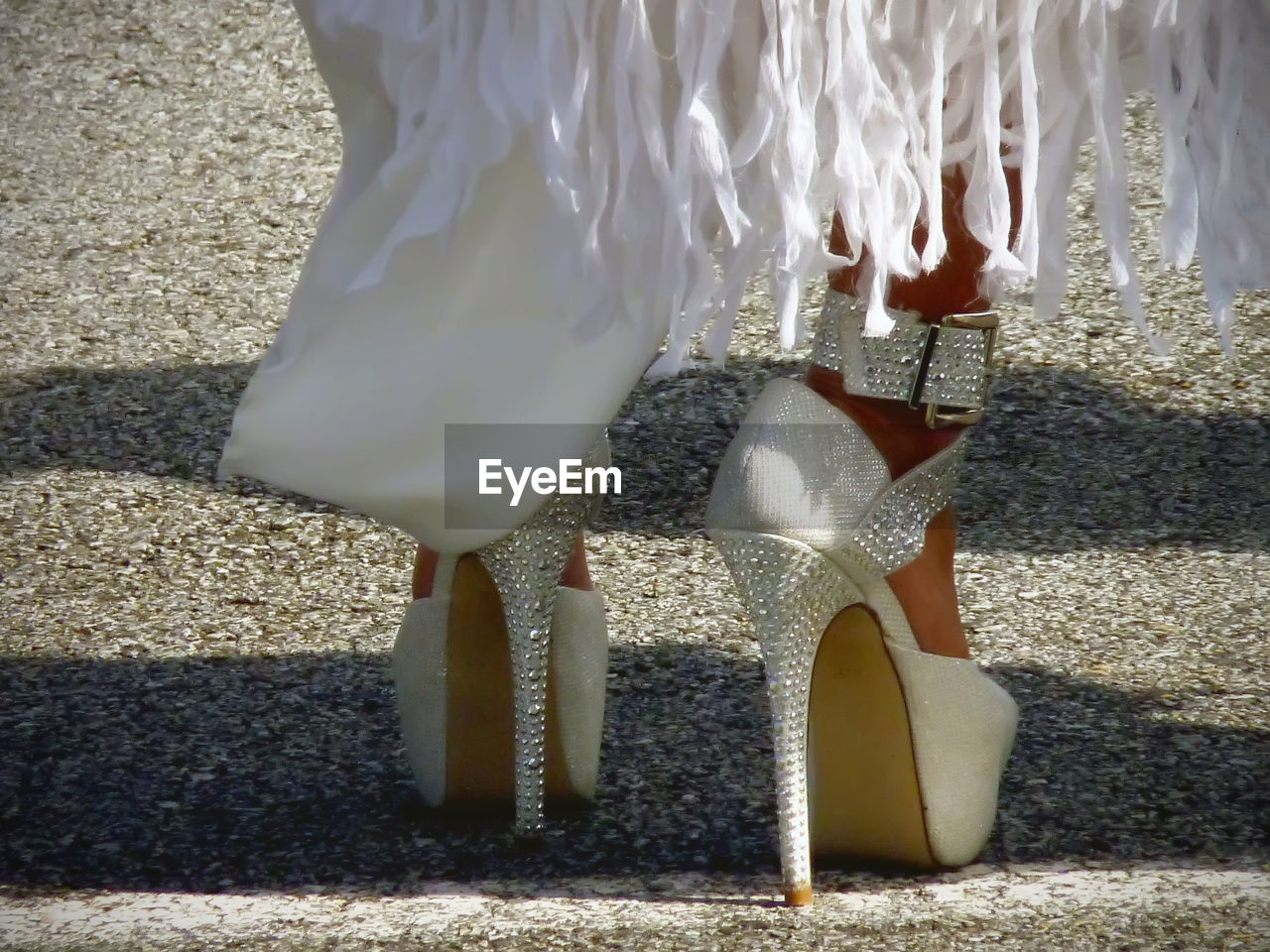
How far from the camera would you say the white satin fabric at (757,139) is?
2.80ft

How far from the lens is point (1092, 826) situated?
1.07 meters

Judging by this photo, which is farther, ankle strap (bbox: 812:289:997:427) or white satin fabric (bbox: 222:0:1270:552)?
ankle strap (bbox: 812:289:997:427)

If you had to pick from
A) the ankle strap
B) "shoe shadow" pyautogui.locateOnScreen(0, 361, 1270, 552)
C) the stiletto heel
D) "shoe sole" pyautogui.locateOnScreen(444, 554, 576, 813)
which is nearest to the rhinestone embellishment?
the ankle strap

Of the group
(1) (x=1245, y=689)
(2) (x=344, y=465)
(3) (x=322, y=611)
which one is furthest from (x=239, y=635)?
(1) (x=1245, y=689)

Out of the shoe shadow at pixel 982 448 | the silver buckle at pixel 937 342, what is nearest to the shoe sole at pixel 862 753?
the silver buckle at pixel 937 342

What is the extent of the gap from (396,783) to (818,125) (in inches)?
24.0

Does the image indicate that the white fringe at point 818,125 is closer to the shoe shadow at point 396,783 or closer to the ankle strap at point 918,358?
the ankle strap at point 918,358

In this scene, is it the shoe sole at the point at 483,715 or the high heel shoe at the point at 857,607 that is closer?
the high heel shoe at the point at 857,607

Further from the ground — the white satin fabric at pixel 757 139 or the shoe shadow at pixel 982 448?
the white satin fabric at pixel 757 139

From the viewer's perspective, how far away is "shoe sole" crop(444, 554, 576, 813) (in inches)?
43.2

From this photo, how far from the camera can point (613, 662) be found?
1.36 m

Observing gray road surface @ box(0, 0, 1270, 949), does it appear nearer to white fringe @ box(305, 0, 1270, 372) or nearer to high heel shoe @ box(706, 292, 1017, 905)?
high heel shoe @ box(706, 292, 1017, 905)

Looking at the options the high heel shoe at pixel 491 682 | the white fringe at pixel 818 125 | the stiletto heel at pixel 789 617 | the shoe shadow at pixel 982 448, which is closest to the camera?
the white fringe at pixel 818 125

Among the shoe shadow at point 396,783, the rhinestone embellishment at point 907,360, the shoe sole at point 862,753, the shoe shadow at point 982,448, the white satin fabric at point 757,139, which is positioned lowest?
the shoe shadow at point 396,783
